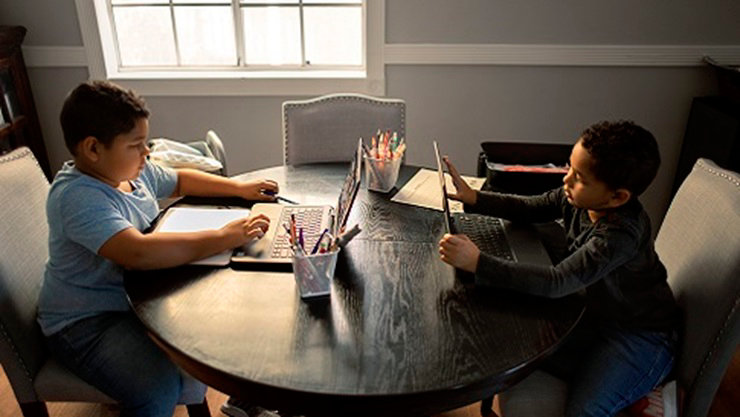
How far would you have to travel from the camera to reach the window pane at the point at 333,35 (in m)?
2.86

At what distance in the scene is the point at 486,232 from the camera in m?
1.51

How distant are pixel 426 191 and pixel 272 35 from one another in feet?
5.17

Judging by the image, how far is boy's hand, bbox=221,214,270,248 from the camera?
1331 mm

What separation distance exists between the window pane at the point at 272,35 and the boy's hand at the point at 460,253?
1990mm

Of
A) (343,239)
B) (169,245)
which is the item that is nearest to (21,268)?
(169,245)

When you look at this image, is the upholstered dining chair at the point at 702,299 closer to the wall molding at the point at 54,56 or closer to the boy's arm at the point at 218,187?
the boy's arm at the point at 218,187

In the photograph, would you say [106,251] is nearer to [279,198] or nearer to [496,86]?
[279,198]

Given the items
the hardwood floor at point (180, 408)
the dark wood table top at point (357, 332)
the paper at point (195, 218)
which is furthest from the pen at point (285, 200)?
the hardwood floor at point (180, 408)

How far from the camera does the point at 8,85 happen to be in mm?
2658

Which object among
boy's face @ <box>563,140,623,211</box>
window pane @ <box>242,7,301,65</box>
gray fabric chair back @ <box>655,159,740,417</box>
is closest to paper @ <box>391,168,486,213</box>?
boy's face @ <box>563,140,623,211</box>

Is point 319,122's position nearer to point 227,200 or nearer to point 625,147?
point 227,200

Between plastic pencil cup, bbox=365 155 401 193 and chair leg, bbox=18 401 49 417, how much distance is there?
3.55ft

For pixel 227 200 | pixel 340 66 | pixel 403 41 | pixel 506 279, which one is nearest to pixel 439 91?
pixel 403 41

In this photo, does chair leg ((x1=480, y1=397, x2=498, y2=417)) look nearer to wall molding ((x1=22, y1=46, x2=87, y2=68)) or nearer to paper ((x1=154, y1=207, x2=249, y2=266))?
paper ((x1=154, y1=207, x2=249, y2=266))
